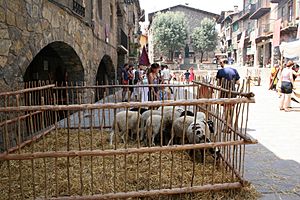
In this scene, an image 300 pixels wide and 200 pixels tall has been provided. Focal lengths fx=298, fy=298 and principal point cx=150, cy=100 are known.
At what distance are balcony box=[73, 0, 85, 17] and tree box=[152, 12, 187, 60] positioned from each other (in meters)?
33.0

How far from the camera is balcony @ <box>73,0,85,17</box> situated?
8211mm

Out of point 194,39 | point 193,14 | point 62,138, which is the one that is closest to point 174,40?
point 194,39

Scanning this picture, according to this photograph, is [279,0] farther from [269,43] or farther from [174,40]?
[174,40]

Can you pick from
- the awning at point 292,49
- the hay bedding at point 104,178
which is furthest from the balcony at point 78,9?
the awning at point 292,49

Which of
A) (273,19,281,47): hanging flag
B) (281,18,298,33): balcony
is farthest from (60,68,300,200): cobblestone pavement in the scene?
(273,19,281,47): hanging flag

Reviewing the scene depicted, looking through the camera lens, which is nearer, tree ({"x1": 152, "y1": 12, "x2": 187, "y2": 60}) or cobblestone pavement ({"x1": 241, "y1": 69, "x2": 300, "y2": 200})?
cobblestone pavement ({"x1": 241, "y1": 69, "x2": 300, "y2": 200})

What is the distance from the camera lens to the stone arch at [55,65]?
26.7 ft

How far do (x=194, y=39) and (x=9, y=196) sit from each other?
4445 centimetres

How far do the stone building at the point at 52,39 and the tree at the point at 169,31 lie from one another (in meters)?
27.1

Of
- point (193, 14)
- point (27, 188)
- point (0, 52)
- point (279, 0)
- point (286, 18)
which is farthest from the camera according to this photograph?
point (193, 14)

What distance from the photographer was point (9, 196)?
3.15 meters

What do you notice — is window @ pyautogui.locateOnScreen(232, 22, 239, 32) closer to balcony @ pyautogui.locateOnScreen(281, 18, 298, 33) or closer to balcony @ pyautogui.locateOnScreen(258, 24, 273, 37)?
balcony @ pyautogui.locateOnScreen(258, 24, 273, 37)

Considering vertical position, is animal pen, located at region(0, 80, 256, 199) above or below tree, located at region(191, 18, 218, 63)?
below

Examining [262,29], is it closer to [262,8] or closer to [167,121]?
[262,8]
